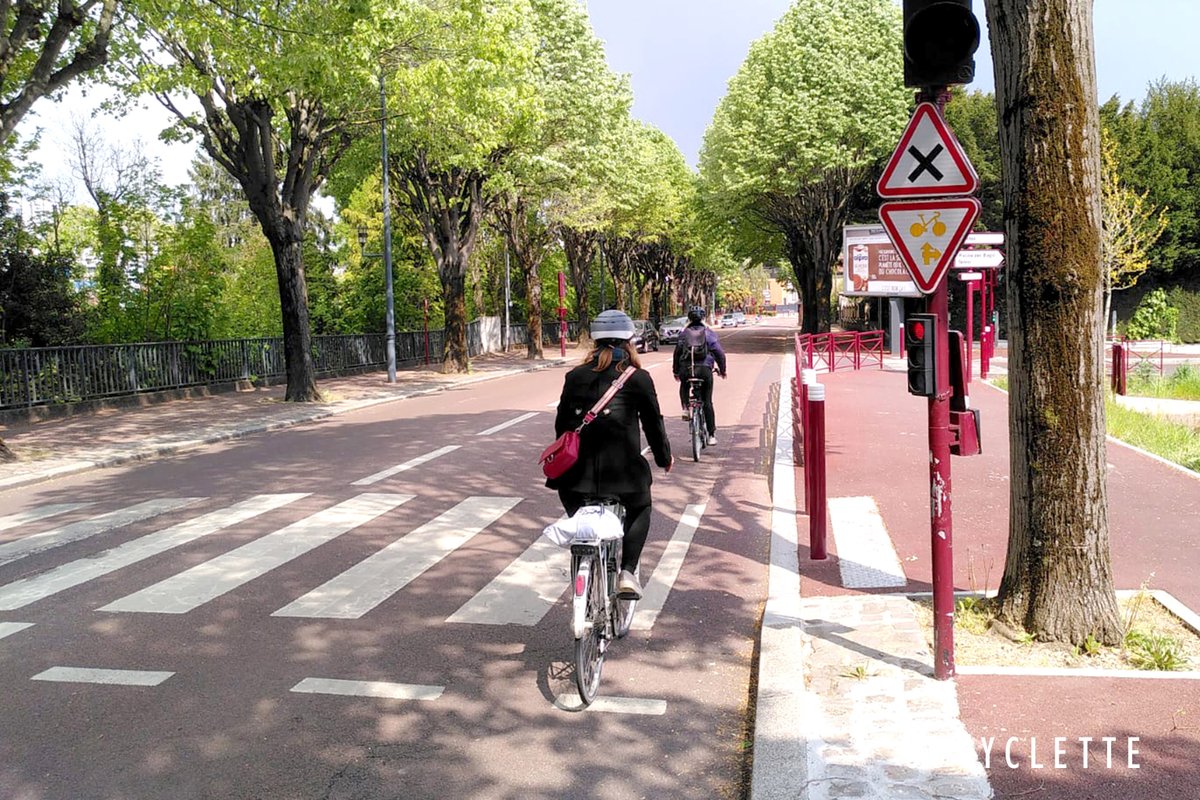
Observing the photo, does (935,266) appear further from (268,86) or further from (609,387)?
(268,86)

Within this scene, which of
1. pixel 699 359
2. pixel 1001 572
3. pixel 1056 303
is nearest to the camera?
pixel 1056 303

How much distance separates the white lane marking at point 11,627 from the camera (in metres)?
5.76

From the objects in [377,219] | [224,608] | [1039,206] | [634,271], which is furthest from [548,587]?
[634,271]

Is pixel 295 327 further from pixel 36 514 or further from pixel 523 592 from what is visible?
pixel 523 592

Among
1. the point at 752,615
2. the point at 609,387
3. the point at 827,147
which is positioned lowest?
the point at 752,615

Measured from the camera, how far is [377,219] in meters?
42.0

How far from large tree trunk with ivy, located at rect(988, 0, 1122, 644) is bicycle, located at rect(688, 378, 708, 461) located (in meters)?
7.07

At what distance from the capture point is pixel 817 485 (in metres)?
7.13

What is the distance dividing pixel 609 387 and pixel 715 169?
40.2 m

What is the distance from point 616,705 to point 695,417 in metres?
7.65

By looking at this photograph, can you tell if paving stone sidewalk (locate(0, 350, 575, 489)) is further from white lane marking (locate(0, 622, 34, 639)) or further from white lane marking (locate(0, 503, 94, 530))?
white lane marking (locate(0, 622, 34, 639))

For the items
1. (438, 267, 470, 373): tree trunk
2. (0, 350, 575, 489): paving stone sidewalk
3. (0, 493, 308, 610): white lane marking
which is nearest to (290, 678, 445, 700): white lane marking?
(0, 493, 308, 610): white lane marking

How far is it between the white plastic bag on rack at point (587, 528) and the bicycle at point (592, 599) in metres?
0.03

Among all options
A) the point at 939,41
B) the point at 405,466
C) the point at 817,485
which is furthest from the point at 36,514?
the point at 939,41
